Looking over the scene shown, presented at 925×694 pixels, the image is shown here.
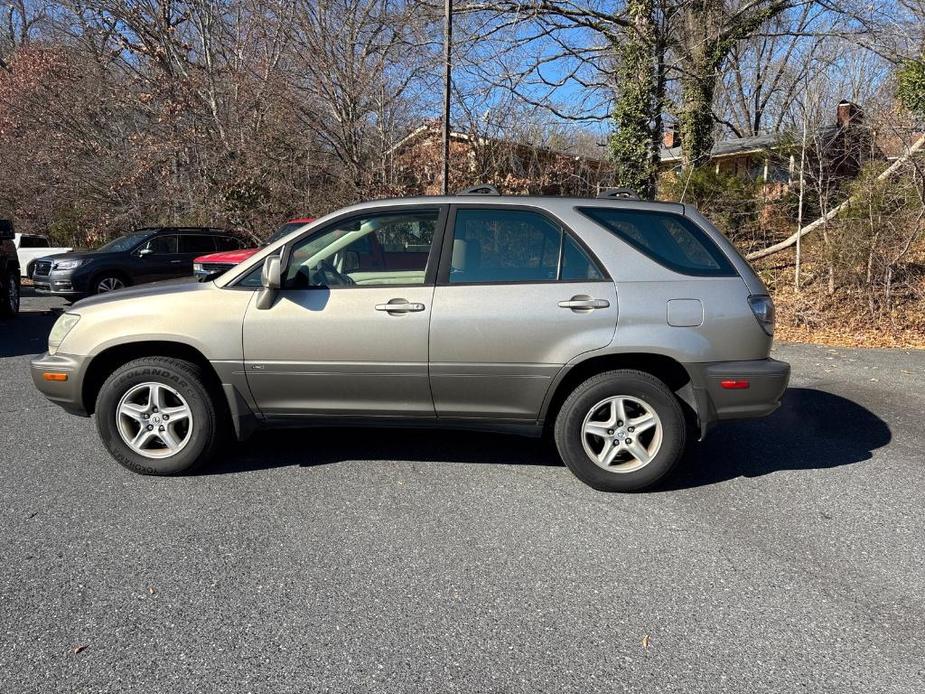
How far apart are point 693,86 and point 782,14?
376 centimetres

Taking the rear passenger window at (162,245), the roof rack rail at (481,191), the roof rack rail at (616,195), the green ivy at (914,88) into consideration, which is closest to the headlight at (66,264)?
the rear passenger window at (162,245)

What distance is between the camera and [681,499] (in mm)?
3936

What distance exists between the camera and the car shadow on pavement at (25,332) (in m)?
8.40

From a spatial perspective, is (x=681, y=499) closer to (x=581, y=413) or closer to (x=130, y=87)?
(x=581, y=413)

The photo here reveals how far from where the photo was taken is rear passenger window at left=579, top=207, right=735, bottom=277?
3945 millimetres

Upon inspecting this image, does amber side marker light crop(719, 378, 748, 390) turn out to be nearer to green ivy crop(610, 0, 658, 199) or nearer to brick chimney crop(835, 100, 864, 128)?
brick chimney crop(835, 100, 864, 128)

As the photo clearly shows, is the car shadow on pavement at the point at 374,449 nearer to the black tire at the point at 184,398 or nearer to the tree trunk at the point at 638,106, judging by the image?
the black tire at the point at 184,398

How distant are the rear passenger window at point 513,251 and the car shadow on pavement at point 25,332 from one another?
22.0 ft

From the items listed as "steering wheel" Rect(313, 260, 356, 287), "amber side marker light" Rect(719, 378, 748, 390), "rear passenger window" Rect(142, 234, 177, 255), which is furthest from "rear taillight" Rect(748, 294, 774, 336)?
"rear passenger window" Rect(142, 234, 177, 255)

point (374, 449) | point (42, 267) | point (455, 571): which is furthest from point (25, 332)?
point (455, 571)

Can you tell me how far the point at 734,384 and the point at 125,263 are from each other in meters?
11.6

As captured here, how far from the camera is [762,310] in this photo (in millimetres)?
3904

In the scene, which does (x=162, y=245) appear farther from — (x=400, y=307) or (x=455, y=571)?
(x=455, y=571)

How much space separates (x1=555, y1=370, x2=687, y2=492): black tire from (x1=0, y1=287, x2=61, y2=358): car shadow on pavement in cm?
724
